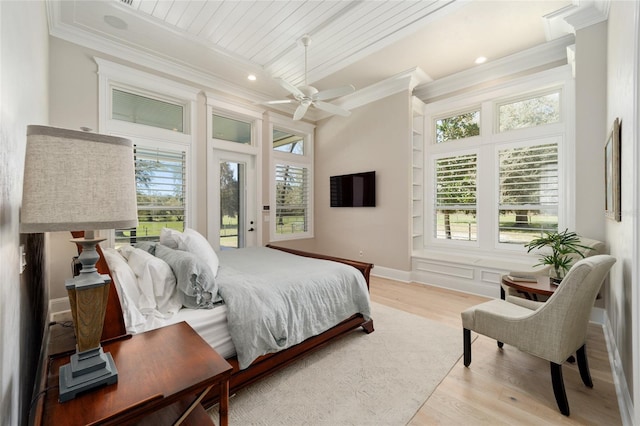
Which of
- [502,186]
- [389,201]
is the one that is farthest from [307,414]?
[502,186]

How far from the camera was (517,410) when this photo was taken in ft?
5.69

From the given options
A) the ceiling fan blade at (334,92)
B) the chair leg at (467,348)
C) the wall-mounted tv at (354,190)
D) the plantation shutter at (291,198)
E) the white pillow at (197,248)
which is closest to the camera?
the chair leg at (467,348)

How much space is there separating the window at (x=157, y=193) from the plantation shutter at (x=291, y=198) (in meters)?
1.74

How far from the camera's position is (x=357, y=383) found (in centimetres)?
199

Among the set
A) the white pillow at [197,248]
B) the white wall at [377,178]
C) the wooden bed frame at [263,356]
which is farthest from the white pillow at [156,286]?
the white wall at [377,178]

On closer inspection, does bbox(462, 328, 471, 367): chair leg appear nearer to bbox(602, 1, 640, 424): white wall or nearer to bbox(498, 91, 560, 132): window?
bbox(602, 1, 640, 424): white wall

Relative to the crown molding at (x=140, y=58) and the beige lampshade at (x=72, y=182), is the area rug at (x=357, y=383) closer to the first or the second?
the beige lampshade at (x=72, y=182)

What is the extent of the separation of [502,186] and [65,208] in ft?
15.5

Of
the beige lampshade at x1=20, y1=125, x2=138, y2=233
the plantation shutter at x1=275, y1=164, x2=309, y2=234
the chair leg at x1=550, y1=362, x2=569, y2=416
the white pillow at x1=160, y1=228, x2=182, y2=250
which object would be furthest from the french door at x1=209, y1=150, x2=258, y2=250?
the chair leg at x1=550, y1=362, x2=569, y2=416

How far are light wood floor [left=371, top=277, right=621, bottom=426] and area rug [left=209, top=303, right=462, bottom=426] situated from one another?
0.11m

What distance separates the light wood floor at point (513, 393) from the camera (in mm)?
1669

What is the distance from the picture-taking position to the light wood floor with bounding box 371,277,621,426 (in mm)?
1669

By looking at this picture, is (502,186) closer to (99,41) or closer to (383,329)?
(383,329)

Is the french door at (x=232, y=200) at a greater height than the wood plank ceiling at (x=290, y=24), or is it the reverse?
the wood plank ceiling at (x=290, y=24)
